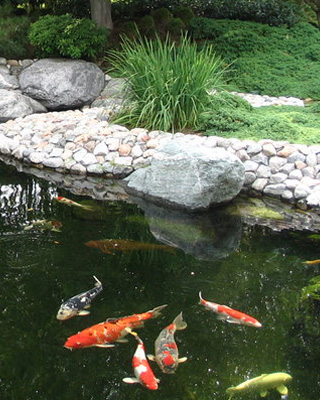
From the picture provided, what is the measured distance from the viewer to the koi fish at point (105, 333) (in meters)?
3.65

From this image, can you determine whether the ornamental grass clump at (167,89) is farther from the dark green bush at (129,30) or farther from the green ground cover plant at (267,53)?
the dark green bush at (129,30)

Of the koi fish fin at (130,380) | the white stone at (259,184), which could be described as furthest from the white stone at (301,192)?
the koi fish fin at (130,380)

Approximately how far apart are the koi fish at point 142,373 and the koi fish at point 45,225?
2276 millimetres

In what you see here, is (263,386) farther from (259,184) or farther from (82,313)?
(259,184)

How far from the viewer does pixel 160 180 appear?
20.9 ft

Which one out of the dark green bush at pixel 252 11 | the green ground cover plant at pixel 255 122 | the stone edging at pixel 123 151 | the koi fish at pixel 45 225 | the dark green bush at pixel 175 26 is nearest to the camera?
the koi fish at pixel 45 225

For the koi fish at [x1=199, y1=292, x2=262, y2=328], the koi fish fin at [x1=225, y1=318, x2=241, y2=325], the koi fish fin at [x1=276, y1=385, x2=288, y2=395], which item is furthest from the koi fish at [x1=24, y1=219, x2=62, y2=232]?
the koi fish fin at [x1=276, y1=385, x2=288, y2=395]

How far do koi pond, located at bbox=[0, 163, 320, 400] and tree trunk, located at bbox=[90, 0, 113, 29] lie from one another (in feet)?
16.6

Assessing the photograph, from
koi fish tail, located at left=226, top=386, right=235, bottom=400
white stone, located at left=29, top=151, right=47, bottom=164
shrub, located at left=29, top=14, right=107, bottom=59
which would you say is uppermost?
shrub, located at left=29, top=14, right=107, bottom=59

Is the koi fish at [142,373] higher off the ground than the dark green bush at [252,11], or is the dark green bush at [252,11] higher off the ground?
the dark green bush at [252,11]

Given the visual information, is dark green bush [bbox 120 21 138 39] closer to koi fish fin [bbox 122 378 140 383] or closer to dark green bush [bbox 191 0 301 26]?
dark green bush [bbox 191 0 301 26]

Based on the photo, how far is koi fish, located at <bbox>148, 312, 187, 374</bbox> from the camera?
3.47 metres

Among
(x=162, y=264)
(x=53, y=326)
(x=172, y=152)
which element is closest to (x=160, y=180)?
(x=172, y=152)

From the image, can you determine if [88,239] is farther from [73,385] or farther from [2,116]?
[2,116]
